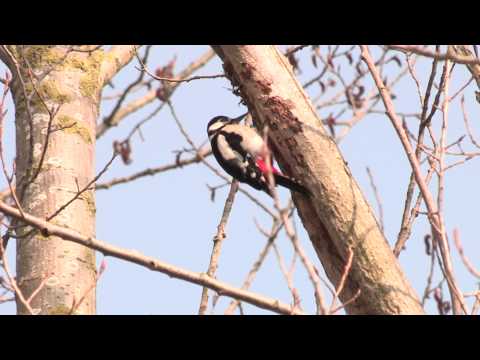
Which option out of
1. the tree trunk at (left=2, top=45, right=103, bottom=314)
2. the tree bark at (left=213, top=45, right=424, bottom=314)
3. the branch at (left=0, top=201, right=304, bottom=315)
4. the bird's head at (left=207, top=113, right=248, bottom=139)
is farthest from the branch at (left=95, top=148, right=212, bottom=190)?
the branch at (left=0, top=201, right=304, bottom=315)

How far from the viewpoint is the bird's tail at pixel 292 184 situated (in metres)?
3.10

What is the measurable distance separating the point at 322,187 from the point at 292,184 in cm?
18

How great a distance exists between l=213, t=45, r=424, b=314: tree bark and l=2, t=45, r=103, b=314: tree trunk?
2.77ft

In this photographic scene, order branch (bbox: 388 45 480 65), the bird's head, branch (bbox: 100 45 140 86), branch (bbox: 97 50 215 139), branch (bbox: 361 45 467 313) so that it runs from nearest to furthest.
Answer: branch (bbox: 388 45 480 65) < branch (bbox: 361 45 467 313) < branch (bbox: 100 45 140 86) < the bird's head < branch (bbox: 97 50 215 139)

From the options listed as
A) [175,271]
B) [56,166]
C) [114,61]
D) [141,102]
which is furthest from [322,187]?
[141,102]

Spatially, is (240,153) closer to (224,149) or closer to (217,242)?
(224,149)

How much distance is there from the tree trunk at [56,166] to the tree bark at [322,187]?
84 cm

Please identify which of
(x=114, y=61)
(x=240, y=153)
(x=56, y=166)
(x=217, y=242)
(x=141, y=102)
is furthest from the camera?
(x=141, y=102)

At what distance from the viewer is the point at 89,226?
3.58 metres

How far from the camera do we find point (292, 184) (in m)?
3.16

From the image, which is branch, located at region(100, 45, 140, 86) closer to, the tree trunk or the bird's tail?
the tree trunk

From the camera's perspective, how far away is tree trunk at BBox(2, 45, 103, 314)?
10.8 feet
